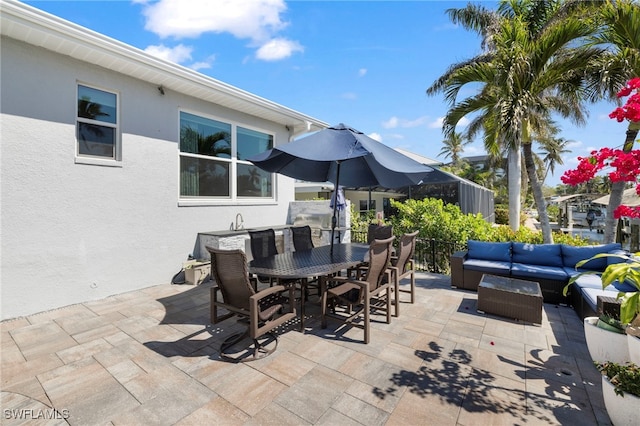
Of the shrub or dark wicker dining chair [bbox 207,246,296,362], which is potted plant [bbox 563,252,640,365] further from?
dark wicker dining chair [bbox 207,246,296,362]

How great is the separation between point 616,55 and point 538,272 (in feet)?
13.3

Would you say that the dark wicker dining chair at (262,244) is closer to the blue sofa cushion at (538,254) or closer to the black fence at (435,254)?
the black fence at (435,254)

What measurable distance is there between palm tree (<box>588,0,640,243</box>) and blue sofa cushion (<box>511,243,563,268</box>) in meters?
1.36

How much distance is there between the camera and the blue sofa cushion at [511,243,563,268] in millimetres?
5191

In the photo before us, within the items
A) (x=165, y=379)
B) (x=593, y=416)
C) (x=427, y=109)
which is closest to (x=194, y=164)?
(x=165, y=379)

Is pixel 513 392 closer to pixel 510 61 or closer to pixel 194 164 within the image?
pixel 510 61

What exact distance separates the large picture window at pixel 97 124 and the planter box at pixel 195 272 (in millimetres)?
2407

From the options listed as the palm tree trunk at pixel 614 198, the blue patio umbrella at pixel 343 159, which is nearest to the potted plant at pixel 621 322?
the blue patio umbrella at pixel 343 159

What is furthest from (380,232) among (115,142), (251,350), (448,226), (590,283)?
(115,142)

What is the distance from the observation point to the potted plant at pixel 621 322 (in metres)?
2.12

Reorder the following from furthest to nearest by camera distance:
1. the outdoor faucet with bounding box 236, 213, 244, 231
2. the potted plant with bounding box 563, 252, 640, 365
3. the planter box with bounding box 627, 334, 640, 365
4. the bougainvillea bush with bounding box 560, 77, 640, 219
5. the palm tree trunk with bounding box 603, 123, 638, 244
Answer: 1. the outdoor faucet with bounding box 236, 213, 244, 231
2. the palm tree trunk with bounding box 603, 123, 638, 244
3. the bougainvillea bush with bounding box 560, 77, 640, 219
4. the planter box with bounding box 627, 334, 640, 365
5. the potted plant with bounding box 563, 252, 640, 365

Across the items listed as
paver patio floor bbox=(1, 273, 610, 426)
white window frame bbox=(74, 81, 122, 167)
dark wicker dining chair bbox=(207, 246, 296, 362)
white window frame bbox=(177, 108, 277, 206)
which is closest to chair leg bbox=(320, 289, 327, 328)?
paver patio floor bbox=(1, 273, 610, 426)

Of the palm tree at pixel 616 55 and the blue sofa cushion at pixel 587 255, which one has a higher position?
the palm tree at pixel 616 55

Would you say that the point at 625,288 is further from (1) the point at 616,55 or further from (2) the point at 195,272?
(2) the point at 195,272
